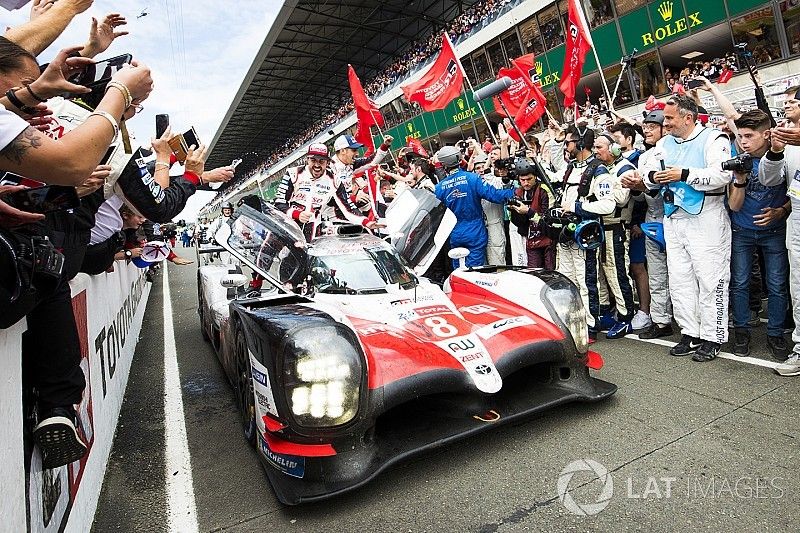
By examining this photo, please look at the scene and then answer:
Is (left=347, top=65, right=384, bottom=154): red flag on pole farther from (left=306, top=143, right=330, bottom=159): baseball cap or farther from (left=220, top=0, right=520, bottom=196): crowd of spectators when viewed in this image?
(left=220, top=0, right=520, bottom=196): crowd of spectators

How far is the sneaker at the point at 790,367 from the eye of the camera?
3.54 meters

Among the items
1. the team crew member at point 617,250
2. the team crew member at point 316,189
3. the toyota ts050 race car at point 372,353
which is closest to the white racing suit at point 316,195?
the team crew member at point 316,189

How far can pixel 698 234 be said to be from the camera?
4137mm

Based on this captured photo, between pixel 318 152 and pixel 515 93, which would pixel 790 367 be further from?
pixel 515 93

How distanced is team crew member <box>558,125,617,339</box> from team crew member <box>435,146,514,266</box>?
834 millimetres

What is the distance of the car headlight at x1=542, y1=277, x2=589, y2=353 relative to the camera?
10.7 feet

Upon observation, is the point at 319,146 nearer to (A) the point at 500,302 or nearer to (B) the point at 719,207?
(A) the point at 500,302

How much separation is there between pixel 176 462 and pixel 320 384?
4.65 feet

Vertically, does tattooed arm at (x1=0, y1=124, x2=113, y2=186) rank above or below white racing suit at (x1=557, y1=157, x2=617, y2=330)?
above

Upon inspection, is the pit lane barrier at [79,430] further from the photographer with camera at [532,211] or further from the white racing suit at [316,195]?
the photographer with camera at [532,211]

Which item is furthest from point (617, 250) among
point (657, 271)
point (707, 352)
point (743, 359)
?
point (743, 359)

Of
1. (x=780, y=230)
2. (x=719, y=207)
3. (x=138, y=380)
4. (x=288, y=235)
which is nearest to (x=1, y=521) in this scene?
(x=288, y=235)

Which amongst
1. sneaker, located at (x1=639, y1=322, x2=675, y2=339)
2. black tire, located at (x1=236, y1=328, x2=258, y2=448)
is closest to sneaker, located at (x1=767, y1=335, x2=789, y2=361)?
sneaker, located at (x1=639, y1=322, x2=675, y2=339)

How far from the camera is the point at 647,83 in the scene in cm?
1555
